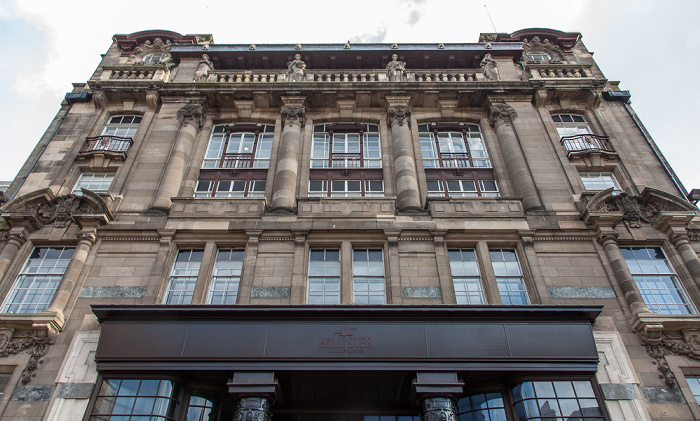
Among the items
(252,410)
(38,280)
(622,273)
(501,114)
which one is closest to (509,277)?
(622,273)

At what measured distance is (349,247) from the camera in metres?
14.8

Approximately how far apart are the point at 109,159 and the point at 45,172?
245 cm

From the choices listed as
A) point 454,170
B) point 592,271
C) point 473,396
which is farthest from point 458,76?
point 473,396

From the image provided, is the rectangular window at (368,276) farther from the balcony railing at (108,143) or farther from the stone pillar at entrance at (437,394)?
the balcony railing at (108,143)

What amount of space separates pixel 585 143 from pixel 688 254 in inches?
253

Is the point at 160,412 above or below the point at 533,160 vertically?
below

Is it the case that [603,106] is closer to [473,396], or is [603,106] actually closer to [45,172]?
[473,396]

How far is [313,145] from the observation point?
1969cm

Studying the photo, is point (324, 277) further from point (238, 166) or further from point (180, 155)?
point (180, 155)

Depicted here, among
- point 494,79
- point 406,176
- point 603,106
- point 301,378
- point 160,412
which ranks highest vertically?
point 494,79

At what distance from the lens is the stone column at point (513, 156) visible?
16406 millimetres

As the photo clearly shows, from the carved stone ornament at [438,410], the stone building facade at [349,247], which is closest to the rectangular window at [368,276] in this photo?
the stone building facade at [349,247]

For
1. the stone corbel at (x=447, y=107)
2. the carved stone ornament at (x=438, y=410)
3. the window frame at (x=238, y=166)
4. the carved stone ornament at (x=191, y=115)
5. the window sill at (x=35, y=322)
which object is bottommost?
the carved stone ornament at (x=438, y=410)

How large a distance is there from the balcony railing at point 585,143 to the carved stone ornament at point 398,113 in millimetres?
6742
